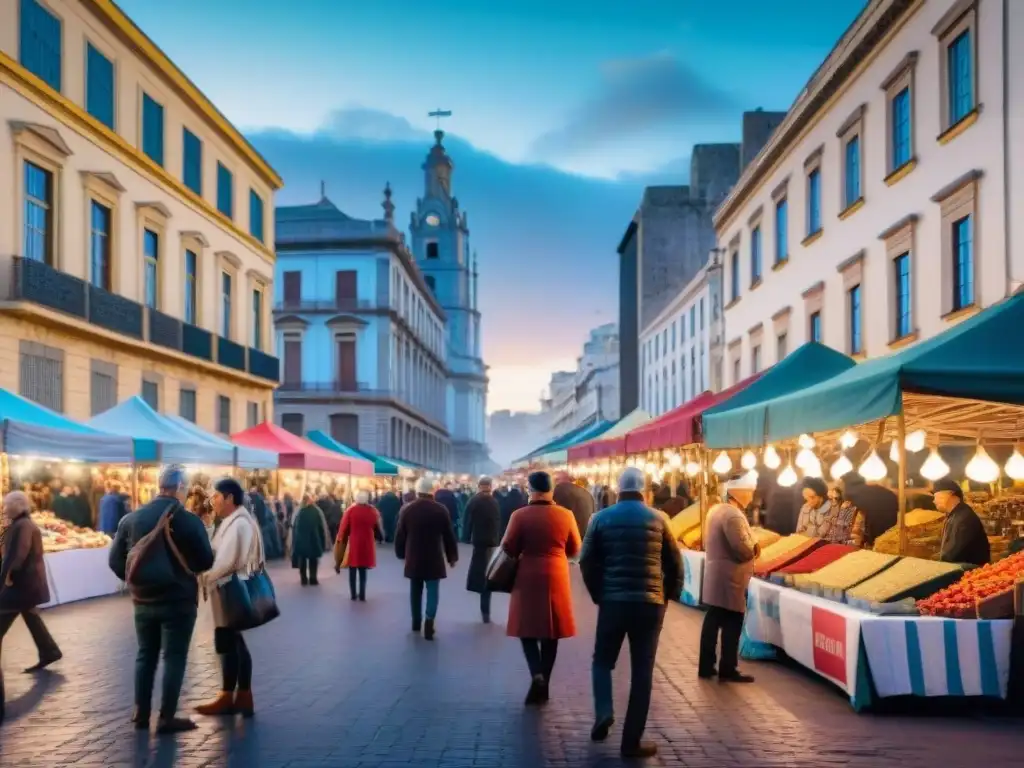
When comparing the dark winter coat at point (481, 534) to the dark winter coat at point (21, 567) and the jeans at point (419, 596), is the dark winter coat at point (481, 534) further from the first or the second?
the dark winter coat at point (21, 567)

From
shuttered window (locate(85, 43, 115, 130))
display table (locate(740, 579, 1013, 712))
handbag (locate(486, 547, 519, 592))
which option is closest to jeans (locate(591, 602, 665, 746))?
handbag (locate(486, 547, 519, 592))

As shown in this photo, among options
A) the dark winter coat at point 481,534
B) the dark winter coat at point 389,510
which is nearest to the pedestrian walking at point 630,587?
the dark winter coat at point 481,534

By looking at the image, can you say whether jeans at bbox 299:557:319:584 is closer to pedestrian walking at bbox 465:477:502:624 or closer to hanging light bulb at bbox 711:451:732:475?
pedestrian walking at bbox 465:477:502:624

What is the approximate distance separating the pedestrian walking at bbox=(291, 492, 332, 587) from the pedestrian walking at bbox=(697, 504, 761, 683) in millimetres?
11097

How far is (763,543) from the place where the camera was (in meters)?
14.1

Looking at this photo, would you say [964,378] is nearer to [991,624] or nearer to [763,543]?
[991,624]

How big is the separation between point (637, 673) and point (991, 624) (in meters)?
3.04

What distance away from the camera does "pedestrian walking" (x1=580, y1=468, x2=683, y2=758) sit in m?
7.45

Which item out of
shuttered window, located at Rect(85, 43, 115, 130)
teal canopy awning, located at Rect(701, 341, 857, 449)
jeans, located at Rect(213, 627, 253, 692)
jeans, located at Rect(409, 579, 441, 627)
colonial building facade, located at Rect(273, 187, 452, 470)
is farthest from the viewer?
colonial building facade, located at Rect(273, 187, 452, 470)

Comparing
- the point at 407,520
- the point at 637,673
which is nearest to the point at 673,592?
the point at 637,673

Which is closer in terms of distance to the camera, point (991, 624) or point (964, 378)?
point (991, 624)

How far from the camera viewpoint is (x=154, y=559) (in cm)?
788

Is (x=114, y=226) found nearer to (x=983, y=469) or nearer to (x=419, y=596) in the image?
(x=419, y=596)

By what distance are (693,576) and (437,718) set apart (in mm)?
7495
